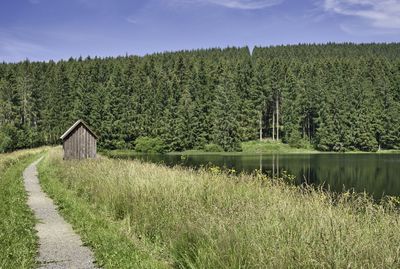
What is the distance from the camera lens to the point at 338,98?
89.8 meters

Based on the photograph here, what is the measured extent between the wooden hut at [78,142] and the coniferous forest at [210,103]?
111 ft

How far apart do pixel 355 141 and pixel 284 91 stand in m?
21.0

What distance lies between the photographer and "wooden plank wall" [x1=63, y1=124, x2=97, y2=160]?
39062 millimetres

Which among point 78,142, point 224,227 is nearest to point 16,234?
point 224,227

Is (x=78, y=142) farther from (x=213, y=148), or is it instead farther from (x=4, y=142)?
(x=213, y=148)

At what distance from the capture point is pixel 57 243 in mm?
9891

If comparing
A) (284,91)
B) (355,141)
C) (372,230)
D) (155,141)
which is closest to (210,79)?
(284,91)

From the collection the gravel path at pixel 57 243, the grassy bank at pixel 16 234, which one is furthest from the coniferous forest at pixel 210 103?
the gravel path at pixel 57 243

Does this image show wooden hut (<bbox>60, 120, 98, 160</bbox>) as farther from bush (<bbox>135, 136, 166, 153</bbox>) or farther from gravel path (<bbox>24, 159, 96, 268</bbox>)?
bush (<bbox>135, 136, 166, 153</bbox>)

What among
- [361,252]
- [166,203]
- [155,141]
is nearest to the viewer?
[361,252]

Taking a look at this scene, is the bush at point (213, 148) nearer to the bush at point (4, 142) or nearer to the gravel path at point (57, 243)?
the bush at point (4, 142)

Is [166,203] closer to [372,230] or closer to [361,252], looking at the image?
[372,230]

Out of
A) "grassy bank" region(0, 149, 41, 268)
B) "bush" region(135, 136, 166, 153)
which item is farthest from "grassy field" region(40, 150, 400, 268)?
"bush" region(135, 136, 166, 153)

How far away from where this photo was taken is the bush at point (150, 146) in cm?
8425
